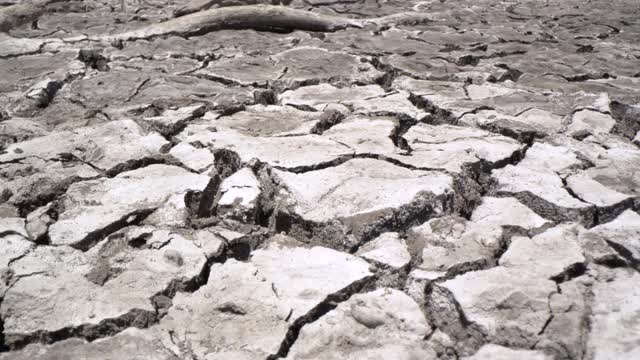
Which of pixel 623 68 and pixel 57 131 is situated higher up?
pixel 623 68

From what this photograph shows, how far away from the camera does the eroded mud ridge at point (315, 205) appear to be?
45.4 inches

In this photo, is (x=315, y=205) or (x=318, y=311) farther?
(x=315, y=205)

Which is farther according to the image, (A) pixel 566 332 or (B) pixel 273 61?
(B) pixel 273 61

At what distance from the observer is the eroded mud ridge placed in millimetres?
1153

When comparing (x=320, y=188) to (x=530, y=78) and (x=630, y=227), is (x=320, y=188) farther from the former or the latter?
(x=530, y=78)

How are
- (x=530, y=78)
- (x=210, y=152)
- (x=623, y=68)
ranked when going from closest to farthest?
(x=210, y=152), (x=530, y=78), (x=623, y=68)

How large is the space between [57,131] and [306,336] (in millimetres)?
1448

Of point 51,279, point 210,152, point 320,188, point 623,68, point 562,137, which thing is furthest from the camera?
point 623,68

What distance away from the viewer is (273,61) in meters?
2.93

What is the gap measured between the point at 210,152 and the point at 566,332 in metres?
1.26

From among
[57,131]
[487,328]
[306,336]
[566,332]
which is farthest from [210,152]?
[566,332]

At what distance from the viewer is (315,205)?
157 centimetres

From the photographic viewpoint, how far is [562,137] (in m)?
2.03

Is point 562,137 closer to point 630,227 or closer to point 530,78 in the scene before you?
point 630,227
